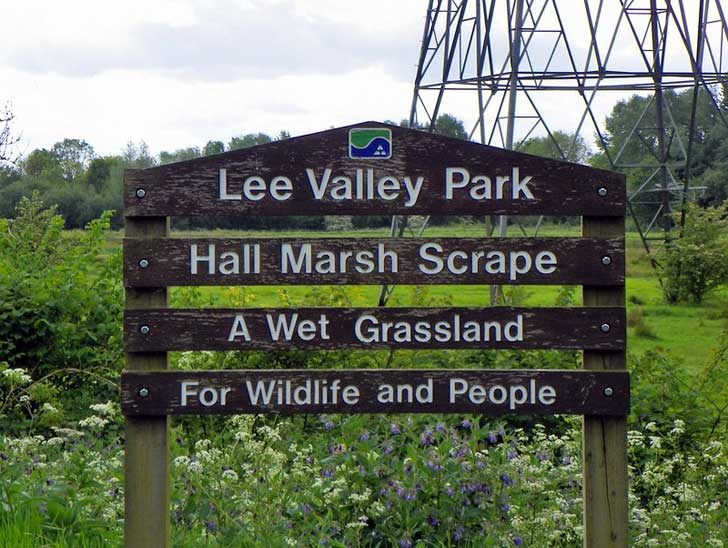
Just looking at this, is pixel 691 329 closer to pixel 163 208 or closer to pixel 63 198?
pixel 163 208

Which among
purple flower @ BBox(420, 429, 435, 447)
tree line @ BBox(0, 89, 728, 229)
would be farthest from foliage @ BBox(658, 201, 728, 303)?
purple flower @ BBox(420, 429, 435, 447)

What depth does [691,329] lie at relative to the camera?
17938mm

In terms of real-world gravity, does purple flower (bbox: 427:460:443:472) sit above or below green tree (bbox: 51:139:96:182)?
below

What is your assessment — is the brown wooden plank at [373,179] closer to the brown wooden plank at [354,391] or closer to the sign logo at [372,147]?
the sign logo at [372,147]

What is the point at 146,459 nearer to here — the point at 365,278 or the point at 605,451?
the point at 365,278

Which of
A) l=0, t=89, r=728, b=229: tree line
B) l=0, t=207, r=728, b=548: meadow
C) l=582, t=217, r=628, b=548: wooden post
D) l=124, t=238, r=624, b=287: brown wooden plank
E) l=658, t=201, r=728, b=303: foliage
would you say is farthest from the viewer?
l=0, t=89, r=728, b=229: tree line

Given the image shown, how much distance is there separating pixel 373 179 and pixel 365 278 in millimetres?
371

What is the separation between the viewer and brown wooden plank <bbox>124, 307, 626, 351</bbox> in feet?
13.8

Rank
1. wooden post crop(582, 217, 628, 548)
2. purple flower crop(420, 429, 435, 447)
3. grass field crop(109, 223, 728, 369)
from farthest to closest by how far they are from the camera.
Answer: grass field crop(109, 223, 728, 369) < purple flower crop(420, 429, 435, 447) < wooden post crop(582, 217, 628, 548)

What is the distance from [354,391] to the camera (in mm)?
4234

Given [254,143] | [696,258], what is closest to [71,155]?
[254,143]

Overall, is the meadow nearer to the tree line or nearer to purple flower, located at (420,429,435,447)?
purple flower, located at (420,429,435,447)

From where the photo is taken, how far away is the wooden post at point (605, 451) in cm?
434

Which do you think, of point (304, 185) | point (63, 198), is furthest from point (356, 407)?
point (63, 198)
